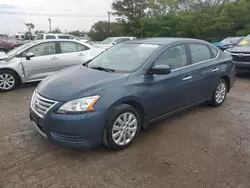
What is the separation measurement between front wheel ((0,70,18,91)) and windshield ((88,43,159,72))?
128 inches

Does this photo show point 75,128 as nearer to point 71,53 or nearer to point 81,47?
point 71,53

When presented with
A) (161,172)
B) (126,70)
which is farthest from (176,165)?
(126,70)

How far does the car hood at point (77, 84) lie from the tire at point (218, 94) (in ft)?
7.73

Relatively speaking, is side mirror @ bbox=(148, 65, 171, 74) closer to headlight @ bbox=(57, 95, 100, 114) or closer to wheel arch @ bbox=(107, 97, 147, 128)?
wheel arch @ bbox=(107, 97, 147, 128)

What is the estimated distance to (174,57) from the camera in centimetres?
386

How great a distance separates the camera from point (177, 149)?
325 centimetres

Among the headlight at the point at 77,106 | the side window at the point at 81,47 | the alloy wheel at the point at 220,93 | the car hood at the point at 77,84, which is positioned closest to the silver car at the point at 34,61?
the side window at the point at 81,47

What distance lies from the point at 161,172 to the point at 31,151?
173 cm

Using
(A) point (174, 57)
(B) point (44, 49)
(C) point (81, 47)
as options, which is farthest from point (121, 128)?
(C) point (81, 47)

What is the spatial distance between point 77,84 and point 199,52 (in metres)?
2.46

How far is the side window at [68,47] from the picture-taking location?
7037 mm

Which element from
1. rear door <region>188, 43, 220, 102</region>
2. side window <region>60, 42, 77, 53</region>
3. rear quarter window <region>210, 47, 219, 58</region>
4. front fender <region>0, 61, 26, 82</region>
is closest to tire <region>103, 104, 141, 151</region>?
rear door <region>188, 43, 220, 102</region>

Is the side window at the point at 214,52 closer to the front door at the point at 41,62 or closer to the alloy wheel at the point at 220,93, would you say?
the alloy wheel at the point at 220,93

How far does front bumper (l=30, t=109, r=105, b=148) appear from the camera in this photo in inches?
109
